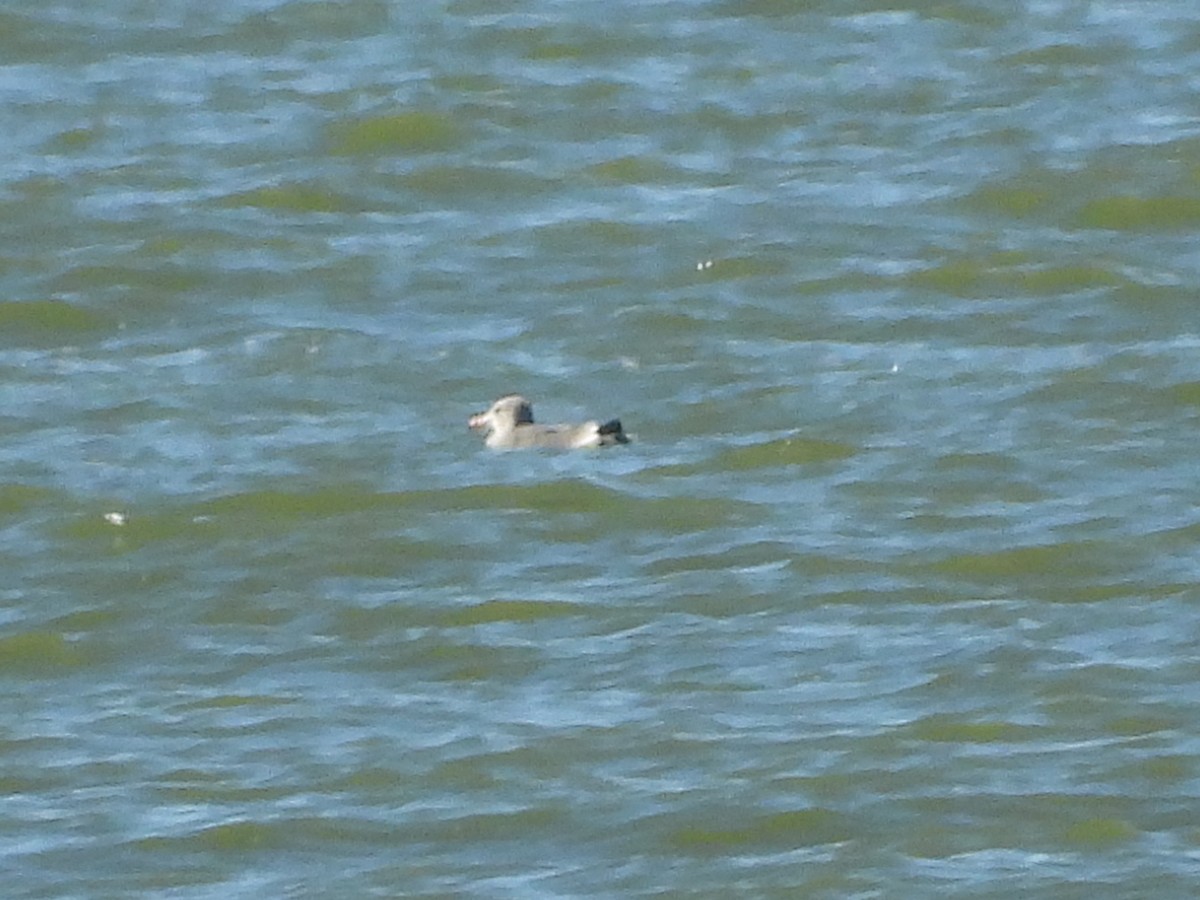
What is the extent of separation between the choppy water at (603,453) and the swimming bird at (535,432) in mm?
74

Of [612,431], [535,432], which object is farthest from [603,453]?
[535,432]

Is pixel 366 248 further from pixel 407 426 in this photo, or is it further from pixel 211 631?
pixel 211 631

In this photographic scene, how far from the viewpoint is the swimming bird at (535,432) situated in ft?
43.5

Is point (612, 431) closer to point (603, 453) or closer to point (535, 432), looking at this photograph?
point (603, 453)

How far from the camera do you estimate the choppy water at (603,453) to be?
10.4m

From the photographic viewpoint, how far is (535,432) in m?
13.3

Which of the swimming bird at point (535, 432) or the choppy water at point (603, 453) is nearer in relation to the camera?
the choppy water at point (603, 453)

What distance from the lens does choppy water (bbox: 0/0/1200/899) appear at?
10383mm

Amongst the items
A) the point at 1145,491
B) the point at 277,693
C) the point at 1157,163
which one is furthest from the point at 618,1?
the point at 277,693

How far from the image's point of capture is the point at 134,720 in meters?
11.2

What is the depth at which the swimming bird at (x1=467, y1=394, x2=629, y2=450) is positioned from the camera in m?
13.2

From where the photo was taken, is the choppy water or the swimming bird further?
the swimming bird

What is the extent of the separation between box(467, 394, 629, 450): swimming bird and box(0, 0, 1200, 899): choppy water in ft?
0.24

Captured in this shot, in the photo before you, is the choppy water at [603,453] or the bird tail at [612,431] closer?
the choppy water at [603,453]
